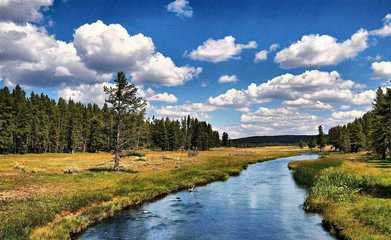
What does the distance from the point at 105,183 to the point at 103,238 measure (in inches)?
849

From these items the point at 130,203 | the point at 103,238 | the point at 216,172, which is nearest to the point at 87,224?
the point at 103,238

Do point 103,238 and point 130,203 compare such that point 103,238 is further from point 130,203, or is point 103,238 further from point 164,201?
point 164,201

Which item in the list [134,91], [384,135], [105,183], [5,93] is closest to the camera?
[105,183]

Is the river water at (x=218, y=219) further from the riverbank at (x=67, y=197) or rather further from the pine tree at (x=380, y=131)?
the pine tree at (x=380, y=131)

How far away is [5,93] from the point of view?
379 feet

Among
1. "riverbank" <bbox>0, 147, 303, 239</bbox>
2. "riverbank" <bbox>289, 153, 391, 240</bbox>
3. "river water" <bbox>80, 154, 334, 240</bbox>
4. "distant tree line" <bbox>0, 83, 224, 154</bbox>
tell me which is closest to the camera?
"riverbank" <bbox>289, 153, 391, 240</bbox>

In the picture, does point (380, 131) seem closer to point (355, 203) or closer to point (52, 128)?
point (355, 203)

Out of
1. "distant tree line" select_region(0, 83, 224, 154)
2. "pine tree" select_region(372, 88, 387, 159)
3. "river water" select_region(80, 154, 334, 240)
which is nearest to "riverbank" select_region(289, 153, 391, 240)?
"river water" select_region(80, 154, 334, 240)

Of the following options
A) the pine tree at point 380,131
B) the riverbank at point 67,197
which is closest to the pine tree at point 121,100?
the riverbank at point 67,197

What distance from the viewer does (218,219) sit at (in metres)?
33.8

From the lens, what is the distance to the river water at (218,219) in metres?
28.2

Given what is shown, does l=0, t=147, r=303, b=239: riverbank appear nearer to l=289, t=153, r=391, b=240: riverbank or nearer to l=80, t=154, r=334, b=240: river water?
l=80, t=154, r=334, b=240: river water

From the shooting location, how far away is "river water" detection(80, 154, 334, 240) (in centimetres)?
2823

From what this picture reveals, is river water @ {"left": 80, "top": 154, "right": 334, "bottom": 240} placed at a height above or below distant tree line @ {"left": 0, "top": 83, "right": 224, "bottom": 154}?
below
